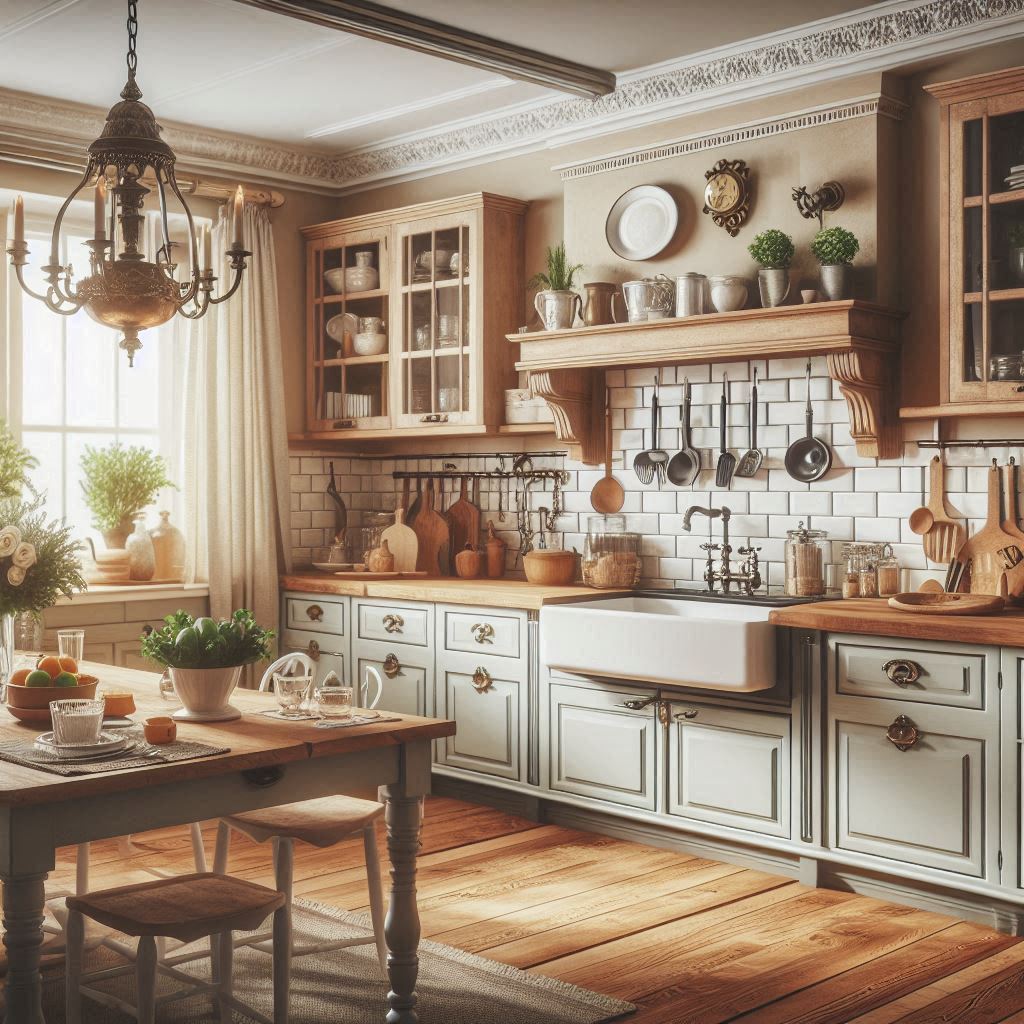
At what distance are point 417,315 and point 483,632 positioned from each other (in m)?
1.61

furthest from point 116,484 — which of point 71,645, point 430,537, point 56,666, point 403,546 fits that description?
point 56,666

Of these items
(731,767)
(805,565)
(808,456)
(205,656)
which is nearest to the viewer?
(205,656)

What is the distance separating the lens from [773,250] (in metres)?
4.53

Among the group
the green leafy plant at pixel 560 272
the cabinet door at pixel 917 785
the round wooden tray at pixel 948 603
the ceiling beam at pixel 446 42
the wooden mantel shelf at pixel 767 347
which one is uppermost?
the ceiling beam at pixel 446 42

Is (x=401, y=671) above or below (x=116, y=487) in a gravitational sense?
below

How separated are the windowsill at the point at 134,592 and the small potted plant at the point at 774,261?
2817 millimetres

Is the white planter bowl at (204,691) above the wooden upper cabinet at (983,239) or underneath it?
underneath

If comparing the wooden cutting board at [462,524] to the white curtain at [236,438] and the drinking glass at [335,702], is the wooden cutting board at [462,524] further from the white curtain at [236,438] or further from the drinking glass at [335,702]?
the drinking glass at [335,702]

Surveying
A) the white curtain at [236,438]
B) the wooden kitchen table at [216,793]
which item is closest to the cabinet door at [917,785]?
the wooden kitchen table at [216,793]

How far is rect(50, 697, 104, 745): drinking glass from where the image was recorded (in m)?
2.65

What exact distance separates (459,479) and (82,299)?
3.29 metres

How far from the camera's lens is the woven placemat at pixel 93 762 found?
2.52m

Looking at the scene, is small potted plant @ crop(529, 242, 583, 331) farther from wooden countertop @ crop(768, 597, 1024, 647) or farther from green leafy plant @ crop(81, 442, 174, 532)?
green leafy plant @ crop(81, 442, 174, 532)

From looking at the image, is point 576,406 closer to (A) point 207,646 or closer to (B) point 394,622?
(B) point 394,622
